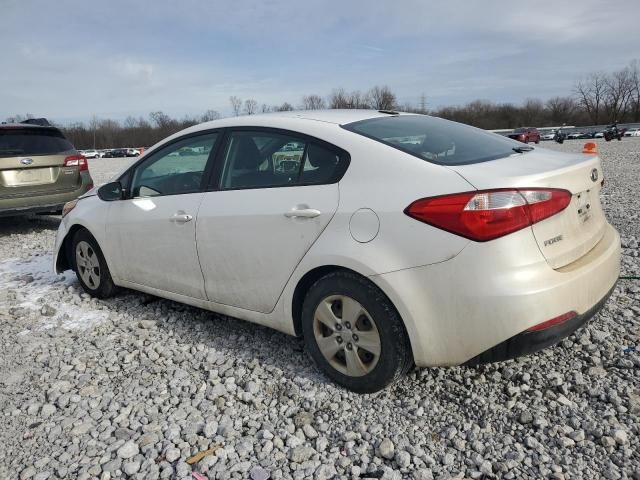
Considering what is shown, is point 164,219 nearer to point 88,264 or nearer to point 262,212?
point 262,212

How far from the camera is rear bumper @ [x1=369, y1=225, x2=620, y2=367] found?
234 centimetres

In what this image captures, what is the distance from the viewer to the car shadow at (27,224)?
8571mm

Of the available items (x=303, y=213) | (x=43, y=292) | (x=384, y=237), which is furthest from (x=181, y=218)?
(x=43, y=292)

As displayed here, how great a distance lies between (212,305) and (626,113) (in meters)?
101

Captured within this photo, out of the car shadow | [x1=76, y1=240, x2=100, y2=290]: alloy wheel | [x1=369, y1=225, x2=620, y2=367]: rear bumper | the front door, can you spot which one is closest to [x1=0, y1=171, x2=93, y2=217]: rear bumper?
the car shadow

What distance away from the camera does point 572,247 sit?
260 cm

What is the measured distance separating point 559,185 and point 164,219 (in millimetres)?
2618

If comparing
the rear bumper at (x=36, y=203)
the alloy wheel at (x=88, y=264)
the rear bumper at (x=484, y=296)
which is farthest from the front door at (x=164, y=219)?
the rear bumper at (x=36, y=203)

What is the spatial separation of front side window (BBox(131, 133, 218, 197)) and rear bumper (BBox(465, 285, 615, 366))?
2.20m

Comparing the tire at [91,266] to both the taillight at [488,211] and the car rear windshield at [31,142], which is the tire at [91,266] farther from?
the car rear windshield at [31,142]

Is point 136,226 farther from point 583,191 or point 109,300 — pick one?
point 583,191

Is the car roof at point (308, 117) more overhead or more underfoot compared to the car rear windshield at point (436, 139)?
more overhead

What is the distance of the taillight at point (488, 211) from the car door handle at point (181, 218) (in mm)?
1772

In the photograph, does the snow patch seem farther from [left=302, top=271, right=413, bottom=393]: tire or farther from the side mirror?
[left=302, top=271, right=413, bottom=393]: tire
